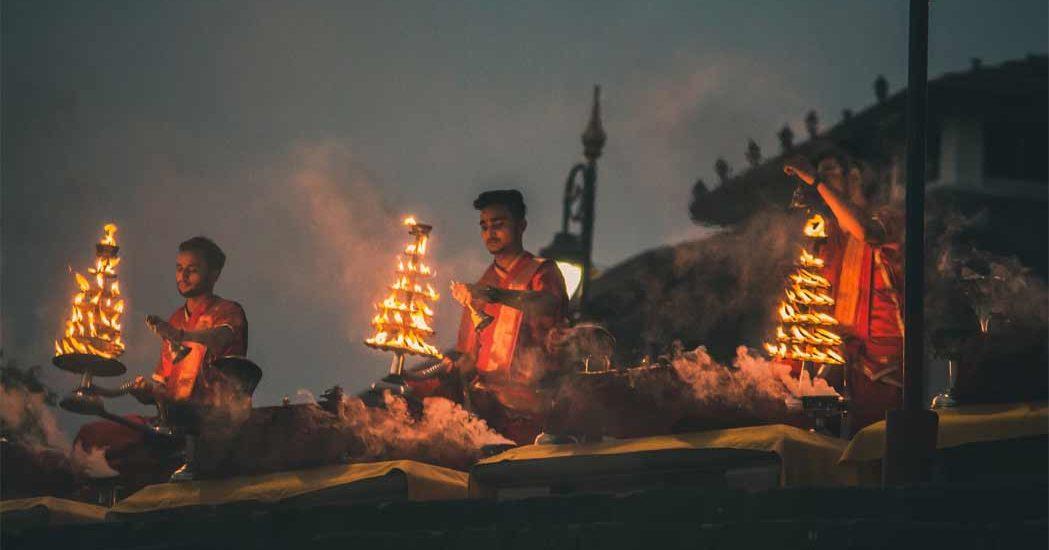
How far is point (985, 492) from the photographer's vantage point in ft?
32.3

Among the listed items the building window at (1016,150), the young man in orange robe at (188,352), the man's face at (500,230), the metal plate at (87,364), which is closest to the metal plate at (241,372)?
the young man in orange robe at (188,352)

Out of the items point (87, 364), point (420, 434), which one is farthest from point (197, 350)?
point (420, 434)

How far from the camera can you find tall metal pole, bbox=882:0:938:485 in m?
10.8

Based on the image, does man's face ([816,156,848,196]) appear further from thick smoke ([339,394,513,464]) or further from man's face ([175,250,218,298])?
man's face ([175,250,218,298])

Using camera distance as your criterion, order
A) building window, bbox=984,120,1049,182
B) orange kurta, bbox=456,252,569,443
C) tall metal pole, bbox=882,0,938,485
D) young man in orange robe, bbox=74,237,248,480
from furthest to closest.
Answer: building window, bbox=984,120,1049,182, young man in orange robe, bbox=74,237,248,480, orange kurta, bbox=456,252,569,443, tall metal pole, bbox=882,0,938,485

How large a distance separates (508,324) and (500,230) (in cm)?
91

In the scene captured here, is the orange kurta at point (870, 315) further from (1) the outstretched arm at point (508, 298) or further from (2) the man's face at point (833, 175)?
(1) the outstretched arm at point (508, 298)

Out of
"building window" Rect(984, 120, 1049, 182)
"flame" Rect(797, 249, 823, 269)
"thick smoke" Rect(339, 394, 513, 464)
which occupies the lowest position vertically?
"thick smoke" Rect(339, 394, 513, 464)

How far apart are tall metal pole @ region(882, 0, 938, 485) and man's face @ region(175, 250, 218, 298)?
824 cm

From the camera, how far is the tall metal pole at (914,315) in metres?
10.8

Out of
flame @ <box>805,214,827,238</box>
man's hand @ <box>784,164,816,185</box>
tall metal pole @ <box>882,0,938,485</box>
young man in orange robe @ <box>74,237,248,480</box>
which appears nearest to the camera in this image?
tall metal pole @ <box>882,0,938,485</box>

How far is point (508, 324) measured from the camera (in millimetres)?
15656

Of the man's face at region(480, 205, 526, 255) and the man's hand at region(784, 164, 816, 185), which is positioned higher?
the man's hand at region(784, 164, 816, 185)

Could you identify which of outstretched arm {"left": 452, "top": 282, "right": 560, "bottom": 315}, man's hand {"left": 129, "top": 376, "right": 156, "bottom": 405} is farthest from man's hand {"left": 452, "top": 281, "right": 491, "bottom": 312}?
man's hand {"left": 129, "top": 376, "right": 156, "bottom": 405}
